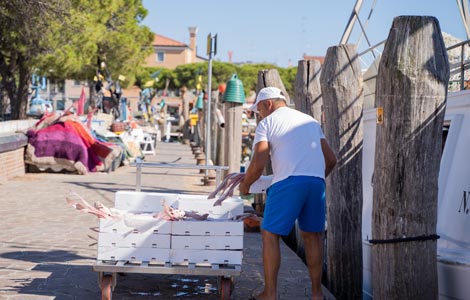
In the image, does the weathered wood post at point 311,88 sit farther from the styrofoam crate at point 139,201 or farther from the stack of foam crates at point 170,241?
the stack of foam crates at point 170,241

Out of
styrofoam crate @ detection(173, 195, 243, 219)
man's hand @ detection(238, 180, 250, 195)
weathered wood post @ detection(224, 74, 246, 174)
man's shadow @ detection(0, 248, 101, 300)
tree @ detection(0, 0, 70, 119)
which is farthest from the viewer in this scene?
tree @ detection(0, 0, 70, 119)

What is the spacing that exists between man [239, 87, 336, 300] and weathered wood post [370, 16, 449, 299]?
60cm

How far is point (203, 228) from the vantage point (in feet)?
20.7

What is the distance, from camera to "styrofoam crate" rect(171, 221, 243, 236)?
6.30 meters

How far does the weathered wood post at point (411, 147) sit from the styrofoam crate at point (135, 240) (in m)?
1.72

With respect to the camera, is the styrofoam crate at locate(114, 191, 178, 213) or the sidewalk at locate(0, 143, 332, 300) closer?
the sidewalk at locate(0, 143, 332, 300)

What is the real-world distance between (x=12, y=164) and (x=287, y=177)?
1243 cm

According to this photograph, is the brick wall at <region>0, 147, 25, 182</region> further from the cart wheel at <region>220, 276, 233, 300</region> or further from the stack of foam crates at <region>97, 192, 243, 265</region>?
the cart wheel at <region>220, 276, 233, 300</region>

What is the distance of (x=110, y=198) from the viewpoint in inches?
579

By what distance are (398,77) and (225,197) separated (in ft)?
6.23

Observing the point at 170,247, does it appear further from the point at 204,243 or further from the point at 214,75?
the point at 214,75

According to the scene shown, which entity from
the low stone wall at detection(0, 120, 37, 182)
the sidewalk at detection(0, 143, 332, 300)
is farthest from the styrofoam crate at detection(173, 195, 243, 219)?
the low stone wall at detection(0, 120, 37, 182)

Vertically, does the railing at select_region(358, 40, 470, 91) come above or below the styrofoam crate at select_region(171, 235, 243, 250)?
above

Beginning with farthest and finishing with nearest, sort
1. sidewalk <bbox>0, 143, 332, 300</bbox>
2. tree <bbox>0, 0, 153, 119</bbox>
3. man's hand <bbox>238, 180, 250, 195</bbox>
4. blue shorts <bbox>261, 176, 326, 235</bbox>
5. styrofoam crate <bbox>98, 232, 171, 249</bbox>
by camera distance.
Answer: tree <bbox>0, 0, 153, 119</bbox> < sidewalk <bbox>0, 143, 332, 300</bbox> < man's hand <bbox>238, 180, 250, 195</bbox> < styrofoam crate <bbox>98, 232, 171, 249</bbox> < blue shorts <bbox>261, 176, 326, 235</bbox>
